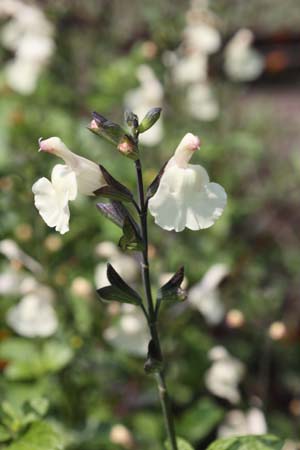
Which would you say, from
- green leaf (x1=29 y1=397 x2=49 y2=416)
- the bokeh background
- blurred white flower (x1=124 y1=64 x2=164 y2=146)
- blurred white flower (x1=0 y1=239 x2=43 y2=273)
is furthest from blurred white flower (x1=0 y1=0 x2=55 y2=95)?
green leaf (x1=29 y1=397 x2=49 y2=416)

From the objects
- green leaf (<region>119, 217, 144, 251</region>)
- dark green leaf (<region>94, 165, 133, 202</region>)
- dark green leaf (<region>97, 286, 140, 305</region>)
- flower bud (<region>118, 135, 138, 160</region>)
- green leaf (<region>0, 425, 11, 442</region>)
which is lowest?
green leaf (<region>0, 425, 11, 442</region>)

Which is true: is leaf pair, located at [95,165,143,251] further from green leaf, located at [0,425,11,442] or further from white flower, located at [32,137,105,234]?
green leaf, located at [0,425,11,442]

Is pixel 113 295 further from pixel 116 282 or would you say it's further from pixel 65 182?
pixel 65 182

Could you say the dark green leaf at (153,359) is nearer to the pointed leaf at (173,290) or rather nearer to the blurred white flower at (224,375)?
the pointed leaf at (173,290)

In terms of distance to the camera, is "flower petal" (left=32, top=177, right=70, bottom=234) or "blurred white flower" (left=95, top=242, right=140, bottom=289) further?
"blurred white flower" (left=95, top=242, right=140, bottom=289)

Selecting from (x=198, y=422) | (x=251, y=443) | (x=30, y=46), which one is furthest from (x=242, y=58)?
(x=251, y=443)

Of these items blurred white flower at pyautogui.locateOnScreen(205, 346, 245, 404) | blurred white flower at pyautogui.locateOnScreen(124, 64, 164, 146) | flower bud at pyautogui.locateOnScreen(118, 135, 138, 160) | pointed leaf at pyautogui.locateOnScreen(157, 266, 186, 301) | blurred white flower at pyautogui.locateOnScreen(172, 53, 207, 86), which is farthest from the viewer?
blurred white flower at pyautogui.locateOnScreen(172, 53, 207, 86)

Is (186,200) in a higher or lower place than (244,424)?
higher

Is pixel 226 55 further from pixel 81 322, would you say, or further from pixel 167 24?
pixel 81 322
